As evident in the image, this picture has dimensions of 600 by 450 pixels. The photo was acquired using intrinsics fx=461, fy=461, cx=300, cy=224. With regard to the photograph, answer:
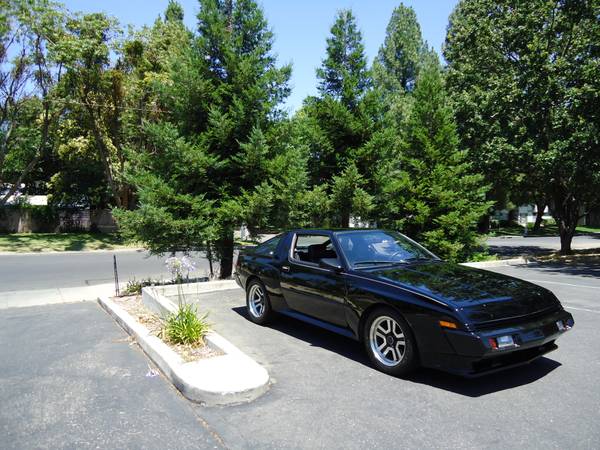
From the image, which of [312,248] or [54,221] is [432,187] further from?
[54,221]

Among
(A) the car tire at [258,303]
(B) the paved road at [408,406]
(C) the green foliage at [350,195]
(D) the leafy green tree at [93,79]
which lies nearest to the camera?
(B) the paved road at [408,406]

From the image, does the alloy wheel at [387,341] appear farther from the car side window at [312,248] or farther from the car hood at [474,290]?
the car side window at [312,248]

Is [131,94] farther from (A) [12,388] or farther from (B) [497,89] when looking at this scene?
(A) [12,388]

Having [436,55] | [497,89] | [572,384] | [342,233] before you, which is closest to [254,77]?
[342,233]

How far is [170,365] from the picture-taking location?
4.75 metres

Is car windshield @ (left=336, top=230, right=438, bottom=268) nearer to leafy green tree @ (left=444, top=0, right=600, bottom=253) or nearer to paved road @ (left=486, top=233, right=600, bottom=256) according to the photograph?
leafy green tree @ (left=444, top=0, right=600, bottom=253)

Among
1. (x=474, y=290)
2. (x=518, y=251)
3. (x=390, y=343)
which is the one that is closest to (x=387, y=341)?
(x=390, y=343)

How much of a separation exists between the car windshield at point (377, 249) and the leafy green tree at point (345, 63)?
8422mm

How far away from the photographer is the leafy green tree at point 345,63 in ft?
45.0

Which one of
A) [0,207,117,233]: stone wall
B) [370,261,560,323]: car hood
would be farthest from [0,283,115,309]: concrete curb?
[0,207,117,233]: stone wall

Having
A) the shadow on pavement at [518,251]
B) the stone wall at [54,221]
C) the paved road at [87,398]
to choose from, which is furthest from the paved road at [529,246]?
the stone wall at [54,221]

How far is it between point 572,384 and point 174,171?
26.8 feet

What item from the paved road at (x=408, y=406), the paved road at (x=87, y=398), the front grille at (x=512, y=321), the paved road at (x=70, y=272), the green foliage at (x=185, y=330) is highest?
the front grille at (x=512, y=321)

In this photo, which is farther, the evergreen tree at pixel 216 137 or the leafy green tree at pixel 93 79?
Result: the leafy green tree at pixel 93 79
